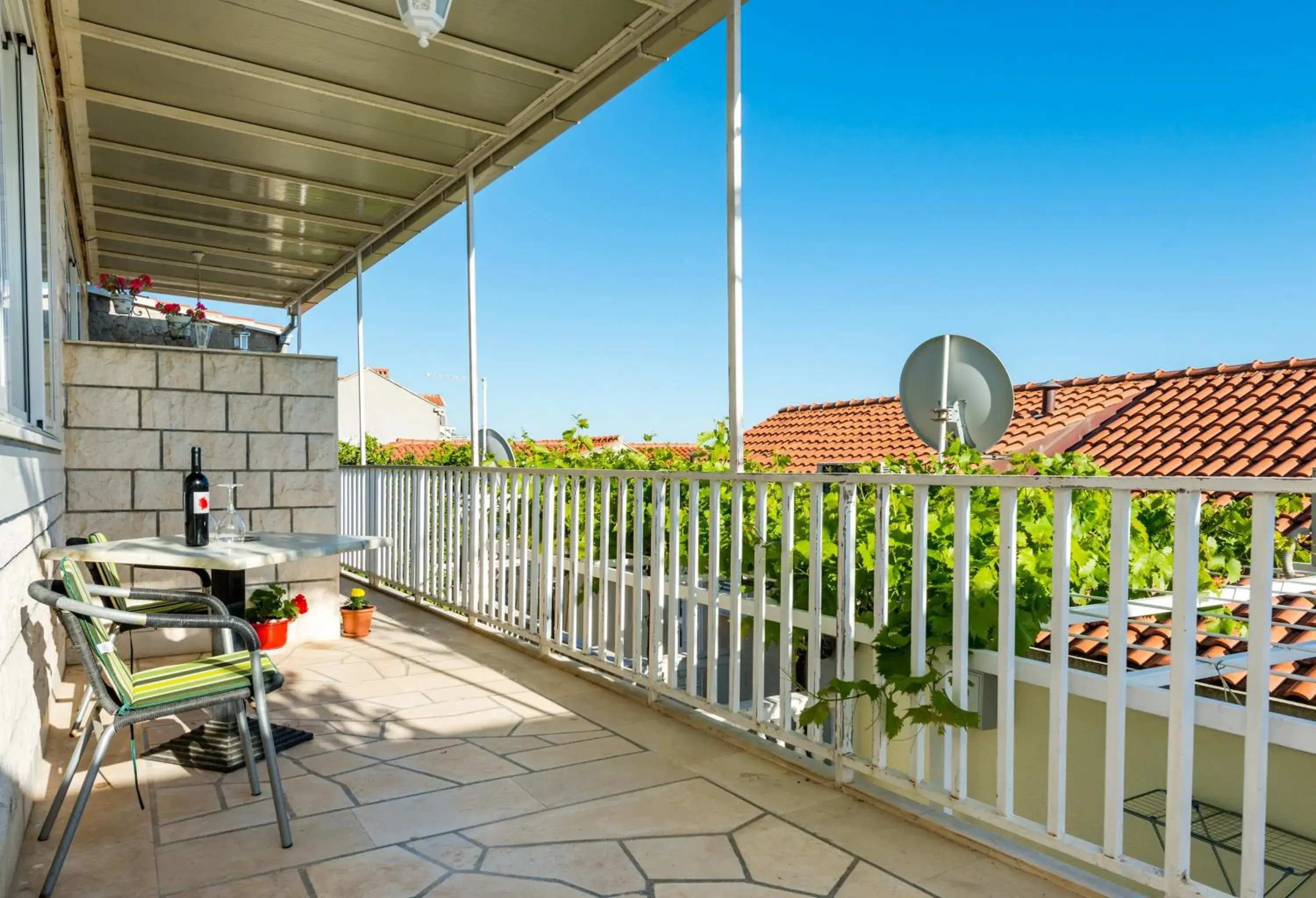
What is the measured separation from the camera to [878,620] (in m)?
2.57

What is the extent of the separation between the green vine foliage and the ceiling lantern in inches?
67.1

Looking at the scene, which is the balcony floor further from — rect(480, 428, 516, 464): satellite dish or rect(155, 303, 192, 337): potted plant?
rect(480, 428, 516, 464): satellite dish

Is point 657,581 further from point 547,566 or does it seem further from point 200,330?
point 200,330

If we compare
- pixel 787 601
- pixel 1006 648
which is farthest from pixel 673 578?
pixel 1006 648

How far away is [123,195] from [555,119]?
11.4ft

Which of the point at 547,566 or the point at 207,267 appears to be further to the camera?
the point at 207,267

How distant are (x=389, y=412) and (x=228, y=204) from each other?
74.2ft

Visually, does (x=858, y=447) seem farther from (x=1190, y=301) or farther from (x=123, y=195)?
(x=1190, y=301)

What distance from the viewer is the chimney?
12734 mm

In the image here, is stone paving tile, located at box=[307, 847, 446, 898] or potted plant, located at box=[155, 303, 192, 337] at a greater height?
potted plant, located at box=[155, 303, 192, 337]

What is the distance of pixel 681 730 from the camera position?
3.36 meters

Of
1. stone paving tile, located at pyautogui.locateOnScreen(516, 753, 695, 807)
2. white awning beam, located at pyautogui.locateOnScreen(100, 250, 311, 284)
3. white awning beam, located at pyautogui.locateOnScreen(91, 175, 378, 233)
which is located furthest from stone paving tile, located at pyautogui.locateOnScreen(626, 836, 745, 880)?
white awning beam, located at pyautogui.locateOnScreen(100, 250, 311, 284)

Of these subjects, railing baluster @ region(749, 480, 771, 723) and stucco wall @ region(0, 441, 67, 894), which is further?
railing baluster @ region(749, 480, 771, 723)

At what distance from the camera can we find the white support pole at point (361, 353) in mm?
7637
